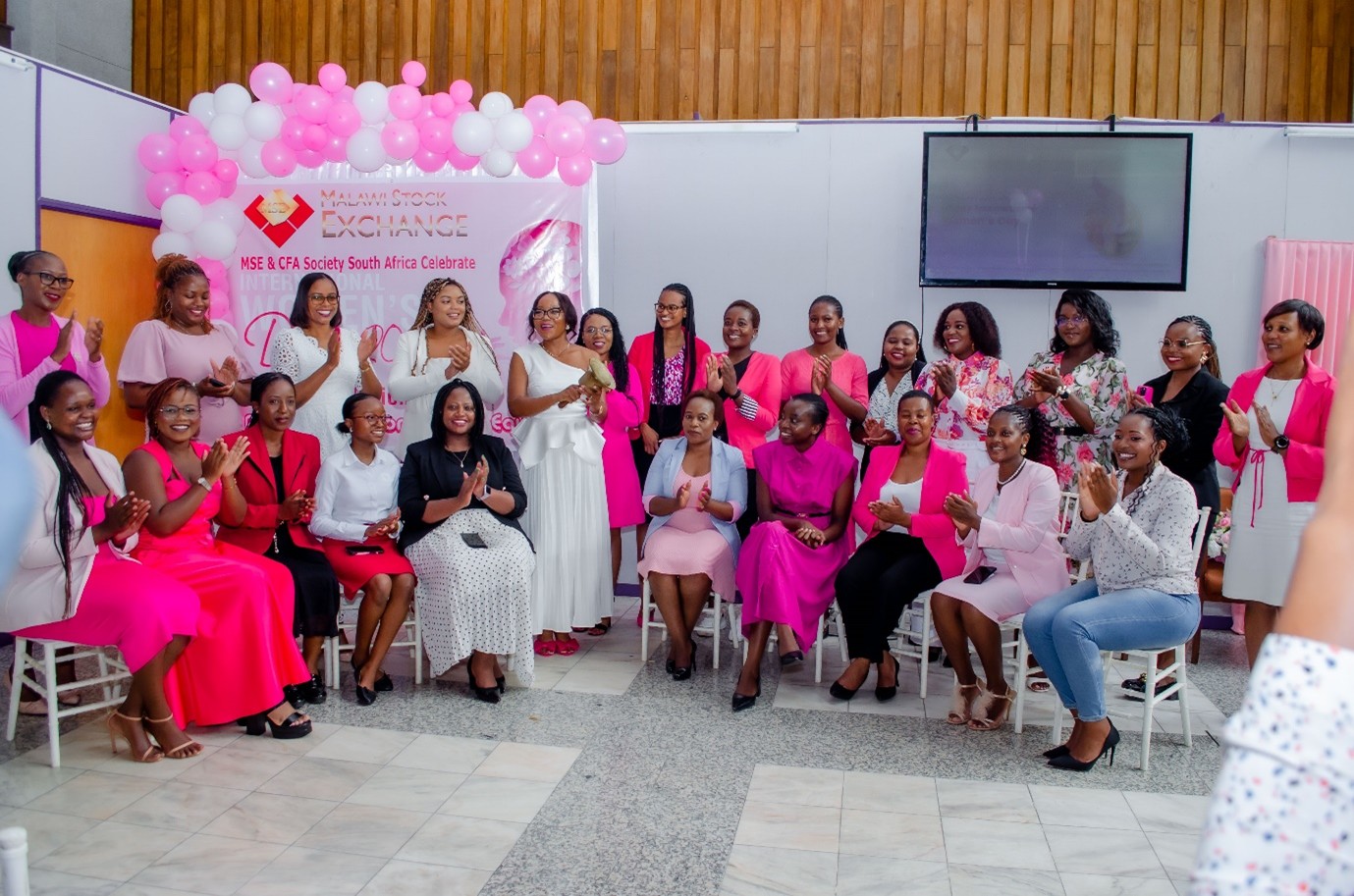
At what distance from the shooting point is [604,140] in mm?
5410

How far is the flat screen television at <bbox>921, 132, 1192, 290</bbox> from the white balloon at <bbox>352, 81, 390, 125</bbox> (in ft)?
8.66

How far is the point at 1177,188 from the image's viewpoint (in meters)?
5.53

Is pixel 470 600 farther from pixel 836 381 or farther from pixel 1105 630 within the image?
pixel 1105 630

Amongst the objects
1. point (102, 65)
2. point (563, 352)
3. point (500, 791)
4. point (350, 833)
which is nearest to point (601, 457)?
point (563, 352)

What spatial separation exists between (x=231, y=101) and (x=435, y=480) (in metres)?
2.50

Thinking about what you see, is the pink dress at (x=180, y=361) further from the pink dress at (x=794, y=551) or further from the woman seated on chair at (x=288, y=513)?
the pink dress at (x=794, y=551)

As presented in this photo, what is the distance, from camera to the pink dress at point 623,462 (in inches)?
195

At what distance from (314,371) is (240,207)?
4.63 feet

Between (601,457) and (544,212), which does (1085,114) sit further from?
(601,457)

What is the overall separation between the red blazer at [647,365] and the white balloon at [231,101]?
7.59 ft

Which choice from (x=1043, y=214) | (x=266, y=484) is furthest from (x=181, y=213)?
(x=1043, y=214)

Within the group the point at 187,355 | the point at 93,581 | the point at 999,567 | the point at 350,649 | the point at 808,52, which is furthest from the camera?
the point at 808,52

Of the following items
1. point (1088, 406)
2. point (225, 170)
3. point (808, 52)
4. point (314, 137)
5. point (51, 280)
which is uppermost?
point (808, 52)

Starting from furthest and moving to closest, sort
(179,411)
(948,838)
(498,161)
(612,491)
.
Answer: (498,161) < (612,491) < (179,411) < (948,838)
